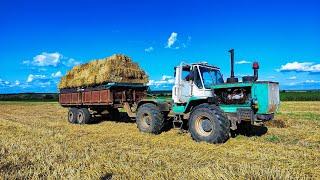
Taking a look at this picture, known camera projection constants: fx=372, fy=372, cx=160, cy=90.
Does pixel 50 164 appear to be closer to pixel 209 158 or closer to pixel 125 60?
pixel 209 158

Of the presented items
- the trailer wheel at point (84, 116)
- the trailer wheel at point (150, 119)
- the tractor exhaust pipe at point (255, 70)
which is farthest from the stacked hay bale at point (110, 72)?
the tractor exhaust pipe at point (255, 70)

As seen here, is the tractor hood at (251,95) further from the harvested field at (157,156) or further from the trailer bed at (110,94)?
the trailer bed at (110,94)

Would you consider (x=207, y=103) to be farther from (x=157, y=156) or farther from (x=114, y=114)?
(x=114, y=114)

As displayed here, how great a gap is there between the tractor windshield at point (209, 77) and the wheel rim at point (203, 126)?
3.76ft

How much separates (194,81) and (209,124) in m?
1.58

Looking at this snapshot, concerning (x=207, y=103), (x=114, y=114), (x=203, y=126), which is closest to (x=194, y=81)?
(x=207, y=103)

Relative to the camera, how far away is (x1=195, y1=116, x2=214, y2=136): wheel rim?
33.9 feet

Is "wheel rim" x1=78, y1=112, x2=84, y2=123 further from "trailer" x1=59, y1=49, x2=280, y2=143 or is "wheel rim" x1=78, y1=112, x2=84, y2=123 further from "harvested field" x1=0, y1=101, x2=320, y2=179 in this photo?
"harvested field" x1=0, y1=101, x2=320, y2=179

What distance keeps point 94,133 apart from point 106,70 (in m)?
2.98

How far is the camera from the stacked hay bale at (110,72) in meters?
14.6

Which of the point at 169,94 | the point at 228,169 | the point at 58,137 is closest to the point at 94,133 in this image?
the point at 58,137

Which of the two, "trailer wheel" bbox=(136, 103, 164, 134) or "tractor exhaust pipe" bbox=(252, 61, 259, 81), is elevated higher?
"tractor exhaust pipe" bbox=(252, 61, 259, 81)

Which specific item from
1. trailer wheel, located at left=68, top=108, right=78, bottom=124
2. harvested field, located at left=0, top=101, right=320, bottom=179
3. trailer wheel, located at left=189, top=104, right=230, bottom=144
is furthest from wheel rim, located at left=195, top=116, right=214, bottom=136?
trailer wheel, located at left=68, top=108, right=78, bottom=124

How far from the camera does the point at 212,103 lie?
10.7m
